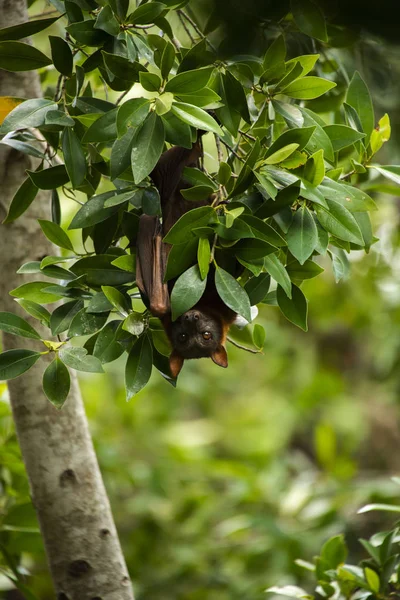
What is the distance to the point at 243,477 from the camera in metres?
4.03

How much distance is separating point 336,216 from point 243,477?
2907mm

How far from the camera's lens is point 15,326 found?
1.47m

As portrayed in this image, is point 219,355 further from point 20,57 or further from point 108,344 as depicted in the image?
point 20,57

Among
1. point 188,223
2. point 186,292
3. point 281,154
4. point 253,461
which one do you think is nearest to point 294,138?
point 281,154

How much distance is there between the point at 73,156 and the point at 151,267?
0.32 m

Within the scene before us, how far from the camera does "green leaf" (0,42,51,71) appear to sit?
1456 millimetres

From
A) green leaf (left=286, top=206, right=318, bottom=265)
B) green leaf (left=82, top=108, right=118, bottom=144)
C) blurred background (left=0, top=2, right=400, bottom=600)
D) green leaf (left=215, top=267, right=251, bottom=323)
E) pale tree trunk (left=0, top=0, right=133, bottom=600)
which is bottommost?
blurred background (left=0, top=2, right=400, bottom=600)

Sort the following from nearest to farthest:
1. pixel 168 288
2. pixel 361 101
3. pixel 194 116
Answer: pixel 194 116 → pixel 361 101 → pixel 168 288

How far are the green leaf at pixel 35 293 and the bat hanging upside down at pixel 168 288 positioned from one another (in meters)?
0.20

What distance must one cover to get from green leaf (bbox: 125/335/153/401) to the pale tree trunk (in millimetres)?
513

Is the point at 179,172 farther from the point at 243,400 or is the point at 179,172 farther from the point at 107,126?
the point at 243,400

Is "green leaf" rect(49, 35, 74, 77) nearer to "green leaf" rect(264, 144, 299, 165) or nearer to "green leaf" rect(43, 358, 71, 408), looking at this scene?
"green leaf" rect(264, 144, 299, 165)

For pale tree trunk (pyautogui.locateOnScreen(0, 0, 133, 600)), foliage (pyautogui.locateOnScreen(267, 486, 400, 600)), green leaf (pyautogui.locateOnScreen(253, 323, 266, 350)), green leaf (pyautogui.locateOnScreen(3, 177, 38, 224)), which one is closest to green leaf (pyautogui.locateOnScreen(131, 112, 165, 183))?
green leaf (pyautogui.locateOnScreen(3, 177, 38, 224))

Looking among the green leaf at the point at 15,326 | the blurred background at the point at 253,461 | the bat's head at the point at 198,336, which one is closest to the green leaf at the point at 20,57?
the green leaf at the point at 15,326
